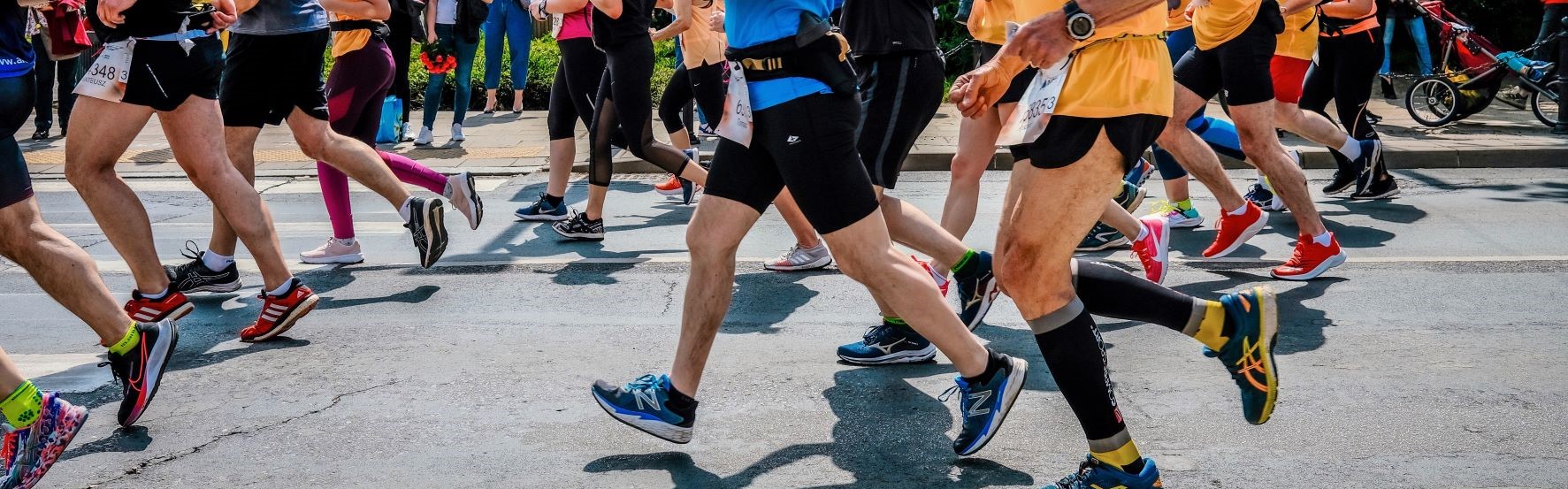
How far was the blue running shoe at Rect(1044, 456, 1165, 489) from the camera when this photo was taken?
11.1 feet

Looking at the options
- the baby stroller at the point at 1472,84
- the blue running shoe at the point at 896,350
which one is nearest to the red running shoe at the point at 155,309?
the blue running shoe at the point at 896,350

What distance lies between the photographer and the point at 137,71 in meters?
4.96

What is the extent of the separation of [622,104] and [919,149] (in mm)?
3669

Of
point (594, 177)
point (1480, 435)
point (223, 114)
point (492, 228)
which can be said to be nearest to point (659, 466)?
point (1480, 435)

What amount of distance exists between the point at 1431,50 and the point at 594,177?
35.8 ft

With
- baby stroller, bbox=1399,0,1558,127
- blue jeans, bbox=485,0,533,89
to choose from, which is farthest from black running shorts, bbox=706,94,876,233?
blue jeans, bbox=485,0,533,89

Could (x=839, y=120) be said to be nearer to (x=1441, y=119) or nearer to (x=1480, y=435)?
(x=1480, y=435)

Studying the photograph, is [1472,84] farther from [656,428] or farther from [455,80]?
[656,428]

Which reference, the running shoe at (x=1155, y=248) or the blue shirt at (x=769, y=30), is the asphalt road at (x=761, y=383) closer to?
the running shoe at (x=1155, y=248)

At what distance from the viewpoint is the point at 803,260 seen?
21.4 ft

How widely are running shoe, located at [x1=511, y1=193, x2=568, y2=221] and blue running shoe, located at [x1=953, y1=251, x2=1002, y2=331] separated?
3573 mm

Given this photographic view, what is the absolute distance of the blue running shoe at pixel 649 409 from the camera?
12.9 feet

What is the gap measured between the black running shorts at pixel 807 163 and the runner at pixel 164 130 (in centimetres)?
222

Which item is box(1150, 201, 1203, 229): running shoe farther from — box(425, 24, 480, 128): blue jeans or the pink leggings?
box(425, 24, 480, 128): blue jeans
